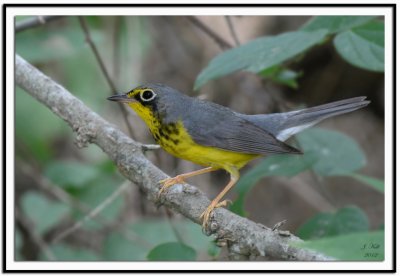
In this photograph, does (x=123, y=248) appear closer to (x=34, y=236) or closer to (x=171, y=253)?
(x=34, y=236)

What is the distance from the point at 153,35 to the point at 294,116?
3.21 meters

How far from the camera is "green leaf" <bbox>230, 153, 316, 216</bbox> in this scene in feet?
11.8

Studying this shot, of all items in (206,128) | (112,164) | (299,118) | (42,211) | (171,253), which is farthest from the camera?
(112,164)

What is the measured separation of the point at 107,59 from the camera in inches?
237

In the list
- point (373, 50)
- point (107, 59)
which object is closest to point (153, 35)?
point (107, 59)

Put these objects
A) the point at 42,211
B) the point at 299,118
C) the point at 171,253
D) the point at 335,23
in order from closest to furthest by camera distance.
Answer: the point at 171,253 → the point at 335,23 → the point at 299,118 → the point at 42,211

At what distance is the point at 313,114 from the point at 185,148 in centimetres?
89

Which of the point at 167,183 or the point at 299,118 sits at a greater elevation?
the point at 299,118

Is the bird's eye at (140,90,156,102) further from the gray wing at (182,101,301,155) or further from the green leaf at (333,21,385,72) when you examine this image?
the green leaf at (333,21,385,72)

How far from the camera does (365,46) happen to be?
3.35 meters

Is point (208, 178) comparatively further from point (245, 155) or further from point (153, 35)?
point (245, 155)

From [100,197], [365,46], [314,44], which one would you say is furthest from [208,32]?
[100,197]

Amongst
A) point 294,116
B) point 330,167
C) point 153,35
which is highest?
point 153,35

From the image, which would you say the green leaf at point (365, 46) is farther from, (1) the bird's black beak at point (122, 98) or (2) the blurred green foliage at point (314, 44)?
(1) the bird's black beak at point (122, 98)
